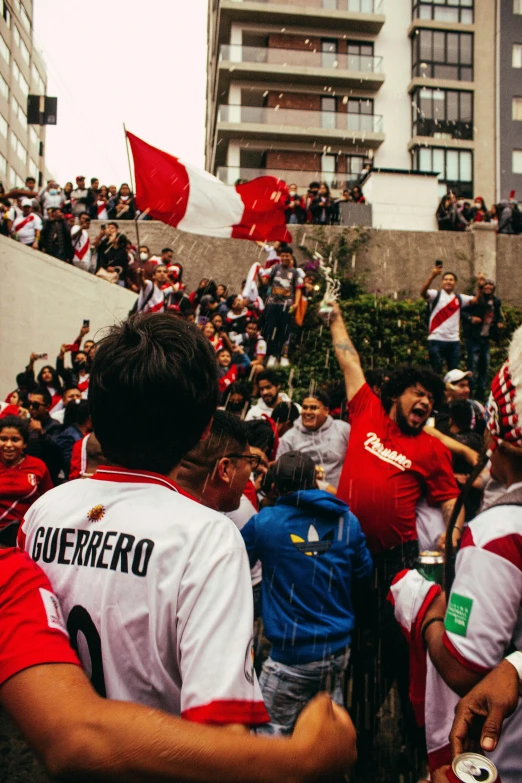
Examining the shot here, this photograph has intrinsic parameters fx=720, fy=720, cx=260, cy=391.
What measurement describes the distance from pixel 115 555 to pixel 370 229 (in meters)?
18.1

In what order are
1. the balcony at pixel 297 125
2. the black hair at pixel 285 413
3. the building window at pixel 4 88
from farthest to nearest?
the building window at pixel 4 88 < the balcony at pixel 297 125 < the black hair at pixel 285 413

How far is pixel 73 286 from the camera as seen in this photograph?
14.5 metres

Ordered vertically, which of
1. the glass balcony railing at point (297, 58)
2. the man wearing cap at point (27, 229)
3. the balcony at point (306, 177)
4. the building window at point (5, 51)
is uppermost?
the building window at point (5, 51)

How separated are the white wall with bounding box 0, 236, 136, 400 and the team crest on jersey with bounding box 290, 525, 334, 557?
11180mm

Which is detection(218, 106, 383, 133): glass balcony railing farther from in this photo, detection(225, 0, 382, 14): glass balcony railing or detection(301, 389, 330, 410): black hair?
detection(301, 389, 330, 410): black hair

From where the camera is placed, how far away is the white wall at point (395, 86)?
33.1 m

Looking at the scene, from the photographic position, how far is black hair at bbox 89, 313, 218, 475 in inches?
55.0

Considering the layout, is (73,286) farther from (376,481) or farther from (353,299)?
(376,481)

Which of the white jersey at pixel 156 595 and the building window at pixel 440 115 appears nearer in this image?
the white jersey at pixel 156 595

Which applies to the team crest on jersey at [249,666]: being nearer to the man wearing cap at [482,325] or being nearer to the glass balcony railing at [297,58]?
the man wearing cap at [482,325]

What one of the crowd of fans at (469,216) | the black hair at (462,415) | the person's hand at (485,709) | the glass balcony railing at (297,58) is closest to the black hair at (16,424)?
the black hair at (462,415)

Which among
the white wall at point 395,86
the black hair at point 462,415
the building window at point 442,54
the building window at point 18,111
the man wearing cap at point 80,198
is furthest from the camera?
the building window at point 18,111

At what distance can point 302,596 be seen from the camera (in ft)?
11.0

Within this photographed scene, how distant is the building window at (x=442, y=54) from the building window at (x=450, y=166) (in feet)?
11.8
